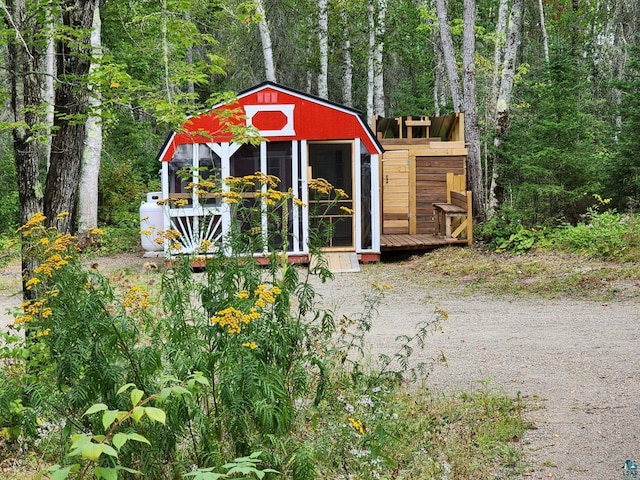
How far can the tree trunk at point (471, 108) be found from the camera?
15789 mm

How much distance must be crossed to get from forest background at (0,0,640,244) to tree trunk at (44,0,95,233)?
0.04 ft

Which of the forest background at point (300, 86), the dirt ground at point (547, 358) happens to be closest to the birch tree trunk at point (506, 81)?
the forest background at point (300, 86)

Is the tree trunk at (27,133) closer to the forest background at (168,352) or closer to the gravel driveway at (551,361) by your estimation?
the forest background at (168,352)

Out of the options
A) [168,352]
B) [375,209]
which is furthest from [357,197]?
[168,352]

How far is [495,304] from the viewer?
1041 centimetres

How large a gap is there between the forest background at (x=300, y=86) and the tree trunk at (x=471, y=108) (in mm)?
34

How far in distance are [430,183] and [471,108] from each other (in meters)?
1.95

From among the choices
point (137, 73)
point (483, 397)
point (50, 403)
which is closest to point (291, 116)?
point (137, 73)

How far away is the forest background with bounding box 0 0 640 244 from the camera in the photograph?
222 inches

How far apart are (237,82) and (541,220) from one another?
1309cm

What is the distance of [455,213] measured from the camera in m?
15.8

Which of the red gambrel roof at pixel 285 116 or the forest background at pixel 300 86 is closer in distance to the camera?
the forest background at pixel 300 86

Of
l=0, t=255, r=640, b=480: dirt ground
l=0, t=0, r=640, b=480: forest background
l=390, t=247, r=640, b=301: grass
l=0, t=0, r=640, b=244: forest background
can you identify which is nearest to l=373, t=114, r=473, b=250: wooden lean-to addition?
l=0, t=0, r=640, b=244: forest background

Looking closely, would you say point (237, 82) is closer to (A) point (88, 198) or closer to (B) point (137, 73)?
(B) point (137, 73)
